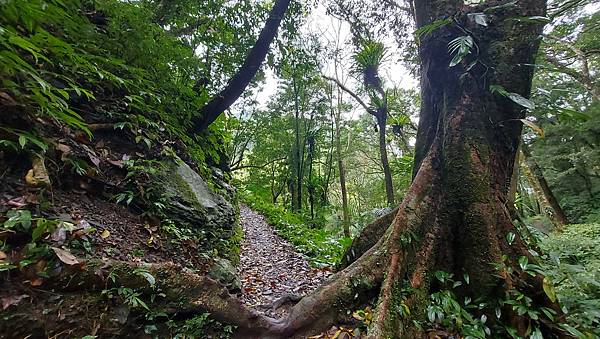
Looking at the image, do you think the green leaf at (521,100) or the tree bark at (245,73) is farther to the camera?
the tree bark at (245,73)

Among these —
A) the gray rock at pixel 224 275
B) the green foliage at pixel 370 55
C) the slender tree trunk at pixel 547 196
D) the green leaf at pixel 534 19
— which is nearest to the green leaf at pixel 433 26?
the green leaf at pixel 534 19

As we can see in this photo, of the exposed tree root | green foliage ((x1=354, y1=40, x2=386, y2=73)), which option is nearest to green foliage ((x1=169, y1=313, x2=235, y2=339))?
the exposed tree root

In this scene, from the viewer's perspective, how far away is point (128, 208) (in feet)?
9.41

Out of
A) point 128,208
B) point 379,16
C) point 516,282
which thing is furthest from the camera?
point 379,16

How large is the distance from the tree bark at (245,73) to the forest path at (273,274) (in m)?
2.93

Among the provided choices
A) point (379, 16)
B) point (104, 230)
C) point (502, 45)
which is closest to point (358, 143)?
point (379, 16)

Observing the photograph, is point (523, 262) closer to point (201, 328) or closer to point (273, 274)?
point (201, 328)

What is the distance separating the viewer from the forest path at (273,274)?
3.56 metres

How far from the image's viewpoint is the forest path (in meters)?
3.56

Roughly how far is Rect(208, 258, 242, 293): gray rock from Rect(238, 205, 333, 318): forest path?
0.24 m

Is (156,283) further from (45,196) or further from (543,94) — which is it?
(543,94)

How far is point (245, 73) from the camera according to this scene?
199 inches

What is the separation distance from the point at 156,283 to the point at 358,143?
16.6m

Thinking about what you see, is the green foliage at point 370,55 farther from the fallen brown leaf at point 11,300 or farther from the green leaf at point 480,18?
the fallen brown leaf at point 11,300
